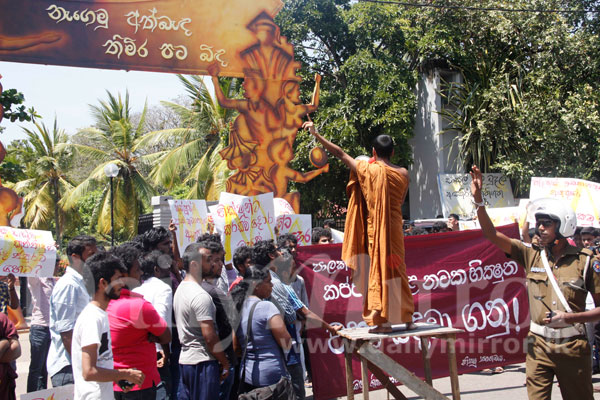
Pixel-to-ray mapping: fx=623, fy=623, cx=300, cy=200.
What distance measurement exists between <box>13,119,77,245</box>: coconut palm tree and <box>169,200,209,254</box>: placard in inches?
884

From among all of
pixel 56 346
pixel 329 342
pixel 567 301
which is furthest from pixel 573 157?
pixel 56 346

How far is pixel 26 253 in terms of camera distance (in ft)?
21.9

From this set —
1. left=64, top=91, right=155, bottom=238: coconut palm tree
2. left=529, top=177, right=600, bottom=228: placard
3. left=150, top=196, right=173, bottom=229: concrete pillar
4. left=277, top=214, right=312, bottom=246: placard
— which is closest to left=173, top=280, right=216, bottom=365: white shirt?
left=277, top=214, right=312, bottom=246: placard

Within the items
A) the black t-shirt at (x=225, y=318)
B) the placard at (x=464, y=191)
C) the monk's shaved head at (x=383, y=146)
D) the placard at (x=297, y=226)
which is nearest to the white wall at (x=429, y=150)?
the placard at (x=464, y=191)

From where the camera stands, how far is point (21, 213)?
9.08 m

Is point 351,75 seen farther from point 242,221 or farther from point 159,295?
point 159,295

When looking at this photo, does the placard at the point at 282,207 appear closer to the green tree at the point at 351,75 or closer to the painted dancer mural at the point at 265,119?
the painted dancer mural at the point at 265,119

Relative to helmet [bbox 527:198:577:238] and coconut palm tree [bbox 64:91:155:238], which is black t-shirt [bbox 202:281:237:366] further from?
coconut palm tree [bbox 64:91:155:238]

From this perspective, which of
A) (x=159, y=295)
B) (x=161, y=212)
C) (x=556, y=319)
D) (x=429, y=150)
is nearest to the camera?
(x=556, y=319)

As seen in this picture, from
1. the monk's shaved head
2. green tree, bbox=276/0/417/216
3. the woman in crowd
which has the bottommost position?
the woman in crowd

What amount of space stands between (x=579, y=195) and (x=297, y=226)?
4.09 meters

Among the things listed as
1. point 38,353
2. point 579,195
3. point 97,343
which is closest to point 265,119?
point 579,195

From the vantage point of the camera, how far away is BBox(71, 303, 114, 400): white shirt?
3.94 m

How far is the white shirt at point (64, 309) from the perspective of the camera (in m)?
5.18
